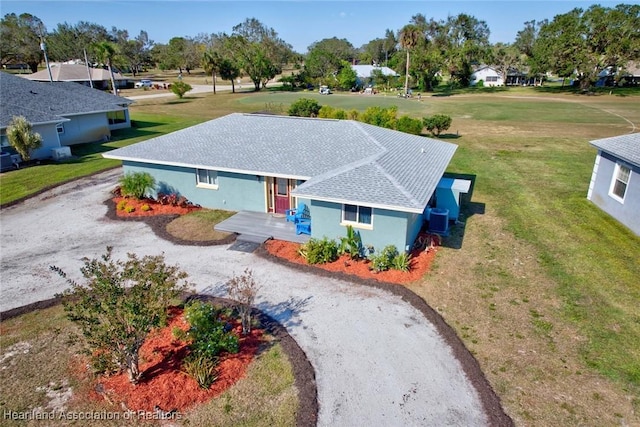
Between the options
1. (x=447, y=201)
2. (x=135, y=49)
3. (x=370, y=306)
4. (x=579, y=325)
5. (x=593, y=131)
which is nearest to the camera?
(x=579, y=325)

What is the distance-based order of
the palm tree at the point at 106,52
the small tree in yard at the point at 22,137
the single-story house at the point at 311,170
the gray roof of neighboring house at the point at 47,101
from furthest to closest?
the palm tree at the point at 106,52, the gray roof of neighboring house at the point at 47,101, the small tree in yard at the point at 22,137, the single-story house at the point at 311,170

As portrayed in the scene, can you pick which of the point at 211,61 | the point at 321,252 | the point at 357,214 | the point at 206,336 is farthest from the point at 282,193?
the point at 211,61

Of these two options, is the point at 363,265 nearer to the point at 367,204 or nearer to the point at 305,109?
the point at 367,204

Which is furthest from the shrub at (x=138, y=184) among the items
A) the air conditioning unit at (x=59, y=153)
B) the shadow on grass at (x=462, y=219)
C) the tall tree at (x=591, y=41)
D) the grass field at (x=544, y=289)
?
the tall tree at (x=591, y=41)

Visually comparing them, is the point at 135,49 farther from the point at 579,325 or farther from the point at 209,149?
the point at 579,325

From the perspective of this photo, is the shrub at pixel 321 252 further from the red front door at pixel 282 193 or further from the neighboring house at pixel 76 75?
the neighboring house at pixel 76 75

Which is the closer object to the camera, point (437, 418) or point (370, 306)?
point (437, 418)

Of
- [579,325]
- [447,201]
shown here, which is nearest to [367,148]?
[447,201]
